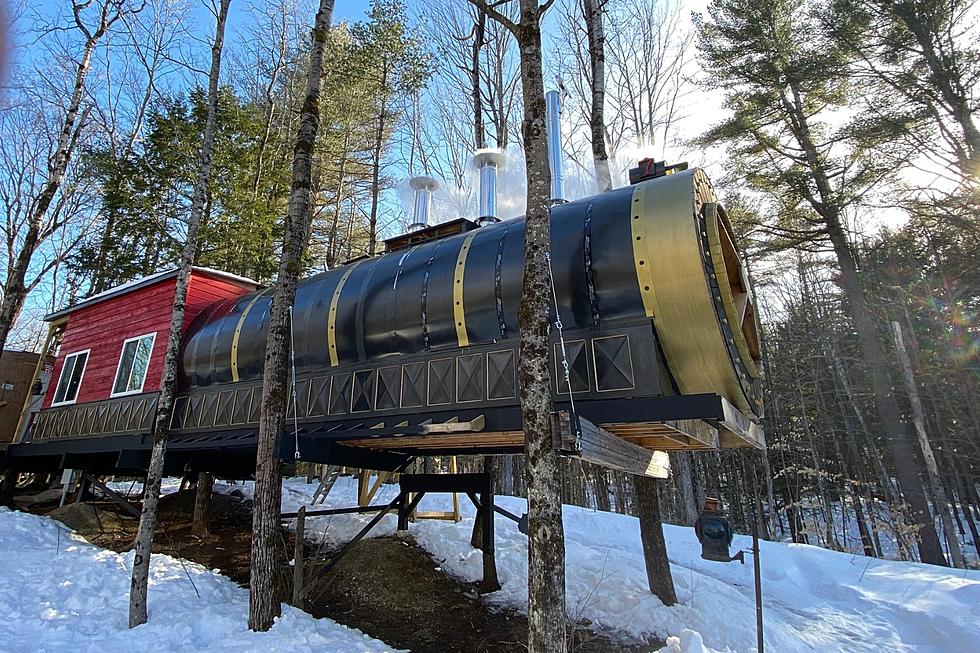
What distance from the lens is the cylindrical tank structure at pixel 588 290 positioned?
16.3ft

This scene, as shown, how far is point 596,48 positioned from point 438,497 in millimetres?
12397

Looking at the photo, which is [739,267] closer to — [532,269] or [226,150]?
[532,269]

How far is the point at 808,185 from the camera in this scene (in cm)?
1552

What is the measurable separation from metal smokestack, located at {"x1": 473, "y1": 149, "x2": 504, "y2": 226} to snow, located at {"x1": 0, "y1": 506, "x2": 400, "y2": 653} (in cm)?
626

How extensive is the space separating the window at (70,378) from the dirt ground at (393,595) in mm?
2831

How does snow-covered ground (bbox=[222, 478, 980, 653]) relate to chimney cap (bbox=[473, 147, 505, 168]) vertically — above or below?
below

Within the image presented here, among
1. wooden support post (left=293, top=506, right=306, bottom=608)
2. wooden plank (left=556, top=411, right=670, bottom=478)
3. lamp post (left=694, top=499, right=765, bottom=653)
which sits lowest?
wooden support post (left=293, top=506, right=306, bottom=608)

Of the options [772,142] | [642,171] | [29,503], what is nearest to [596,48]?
[642,171]

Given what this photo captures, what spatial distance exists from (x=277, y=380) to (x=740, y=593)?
9731mm

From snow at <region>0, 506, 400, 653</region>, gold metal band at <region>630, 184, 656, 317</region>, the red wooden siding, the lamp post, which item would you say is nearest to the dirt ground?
snow at <region>0, 506, 400, 653</region>

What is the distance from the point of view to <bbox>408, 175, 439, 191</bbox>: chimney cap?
412 inches

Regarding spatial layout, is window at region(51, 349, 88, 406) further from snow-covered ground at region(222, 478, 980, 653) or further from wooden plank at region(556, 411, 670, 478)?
wooden plank at region(556, 411, 670, 478)

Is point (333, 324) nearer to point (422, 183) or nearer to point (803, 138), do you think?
point (422, 183)

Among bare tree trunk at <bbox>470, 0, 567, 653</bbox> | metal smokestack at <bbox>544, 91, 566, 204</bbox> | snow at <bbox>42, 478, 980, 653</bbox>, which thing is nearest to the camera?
bare tree trunk at <bbox>470, 0, 567, 653</bbox>
